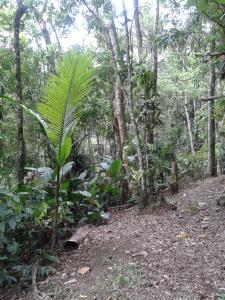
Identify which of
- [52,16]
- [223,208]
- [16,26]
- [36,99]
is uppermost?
[52,16]

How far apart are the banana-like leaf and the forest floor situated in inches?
57.0

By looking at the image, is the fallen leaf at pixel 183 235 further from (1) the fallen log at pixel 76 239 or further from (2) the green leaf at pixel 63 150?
(2) the green leaf at pixel 63 150

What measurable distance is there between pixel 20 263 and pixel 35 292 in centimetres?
61

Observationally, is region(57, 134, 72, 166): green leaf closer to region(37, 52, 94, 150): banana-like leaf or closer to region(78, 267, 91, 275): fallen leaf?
region(37, 52, 94, 150): banana-like leaf

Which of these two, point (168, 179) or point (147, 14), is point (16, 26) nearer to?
point (168, 179)

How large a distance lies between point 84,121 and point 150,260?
628 centimetres

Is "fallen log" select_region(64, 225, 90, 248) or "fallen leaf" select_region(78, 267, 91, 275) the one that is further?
"fallen log" select_region(64, 225, 90, 248)

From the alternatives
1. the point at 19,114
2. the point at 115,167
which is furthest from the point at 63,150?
the point at 115,167

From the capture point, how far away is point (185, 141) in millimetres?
16531

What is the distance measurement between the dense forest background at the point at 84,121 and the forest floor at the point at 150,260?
1.30 feet

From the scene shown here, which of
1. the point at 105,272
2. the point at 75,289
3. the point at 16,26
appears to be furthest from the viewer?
the point at 16,26

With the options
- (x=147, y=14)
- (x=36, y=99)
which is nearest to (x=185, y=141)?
(x=147, y=14)

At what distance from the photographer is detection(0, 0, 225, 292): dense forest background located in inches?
141

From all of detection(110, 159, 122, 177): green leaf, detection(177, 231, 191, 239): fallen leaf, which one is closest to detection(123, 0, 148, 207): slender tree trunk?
detection(110, 159, 122, 177): green leaf
